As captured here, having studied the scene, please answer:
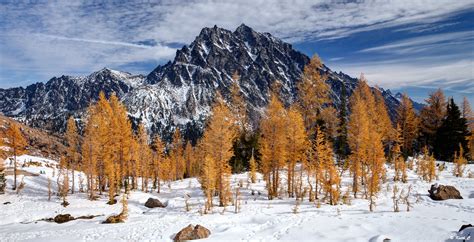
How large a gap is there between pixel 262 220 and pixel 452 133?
4074 centimetres

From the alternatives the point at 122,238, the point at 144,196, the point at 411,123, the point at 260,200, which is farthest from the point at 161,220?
the point at 411,123

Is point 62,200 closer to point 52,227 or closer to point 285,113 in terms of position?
point 52,227

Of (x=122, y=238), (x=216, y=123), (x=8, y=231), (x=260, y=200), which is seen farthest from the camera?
(x=260, y=200)

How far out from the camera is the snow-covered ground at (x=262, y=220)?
18.8 m

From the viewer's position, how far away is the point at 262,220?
23.8 meters

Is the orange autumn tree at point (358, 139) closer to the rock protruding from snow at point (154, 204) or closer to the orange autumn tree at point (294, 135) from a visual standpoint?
the orange autumn tree at point (294, 135)

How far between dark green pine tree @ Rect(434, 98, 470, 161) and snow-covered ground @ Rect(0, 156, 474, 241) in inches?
644

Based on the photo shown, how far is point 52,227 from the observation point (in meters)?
25.7

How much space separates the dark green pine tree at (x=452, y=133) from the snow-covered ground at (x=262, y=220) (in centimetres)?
1635

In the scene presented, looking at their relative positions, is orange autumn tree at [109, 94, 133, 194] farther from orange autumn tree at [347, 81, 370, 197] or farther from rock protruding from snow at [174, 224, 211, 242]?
orange autumn tree at [347, 81, 370, 197]

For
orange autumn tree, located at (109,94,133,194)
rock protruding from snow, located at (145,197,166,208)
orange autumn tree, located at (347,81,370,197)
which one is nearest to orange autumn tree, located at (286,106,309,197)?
orange autumn tree, located at (347,81,370,197)

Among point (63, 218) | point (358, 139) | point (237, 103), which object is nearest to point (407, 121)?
point (358, 139)

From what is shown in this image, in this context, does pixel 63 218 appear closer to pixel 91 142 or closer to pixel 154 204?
pixel 154 204

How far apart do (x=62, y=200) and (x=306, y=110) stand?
3033 cm
